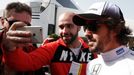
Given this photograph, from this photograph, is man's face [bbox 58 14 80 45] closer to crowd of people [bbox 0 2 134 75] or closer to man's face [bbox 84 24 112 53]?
crowd of people [bbox 0 2 134 75]

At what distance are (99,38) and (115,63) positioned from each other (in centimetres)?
30

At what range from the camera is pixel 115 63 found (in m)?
2.92

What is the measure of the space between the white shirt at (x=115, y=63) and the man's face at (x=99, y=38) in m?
0.08

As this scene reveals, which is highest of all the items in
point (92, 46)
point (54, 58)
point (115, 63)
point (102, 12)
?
point (102, 12)

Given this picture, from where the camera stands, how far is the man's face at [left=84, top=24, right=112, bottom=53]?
3.07m

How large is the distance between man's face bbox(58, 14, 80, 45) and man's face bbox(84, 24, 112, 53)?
34.0 inches

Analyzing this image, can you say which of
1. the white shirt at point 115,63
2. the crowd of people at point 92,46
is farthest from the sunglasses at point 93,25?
the white shirt at point 115,63

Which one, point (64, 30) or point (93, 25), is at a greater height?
point (93, 25)

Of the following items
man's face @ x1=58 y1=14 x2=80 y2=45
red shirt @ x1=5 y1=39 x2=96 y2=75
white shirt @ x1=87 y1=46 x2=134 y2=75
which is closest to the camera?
white shirt @ x1=87 y1=46 x2=134 y2=75

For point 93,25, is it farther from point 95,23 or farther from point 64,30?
point 64,30

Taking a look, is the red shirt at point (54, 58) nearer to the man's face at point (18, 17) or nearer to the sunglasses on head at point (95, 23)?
the man's face at point (18, 17)

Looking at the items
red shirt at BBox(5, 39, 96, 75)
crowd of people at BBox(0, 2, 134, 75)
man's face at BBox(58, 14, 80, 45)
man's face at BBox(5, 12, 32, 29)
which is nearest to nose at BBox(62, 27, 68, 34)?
man's face at BBox(58, 14, 80, 45)

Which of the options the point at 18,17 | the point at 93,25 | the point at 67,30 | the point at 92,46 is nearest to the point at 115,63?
the point at 92,46

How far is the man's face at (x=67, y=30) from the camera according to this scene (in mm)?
4016
